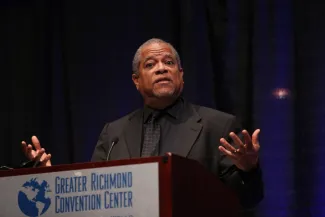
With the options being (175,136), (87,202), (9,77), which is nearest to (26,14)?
(9,77)

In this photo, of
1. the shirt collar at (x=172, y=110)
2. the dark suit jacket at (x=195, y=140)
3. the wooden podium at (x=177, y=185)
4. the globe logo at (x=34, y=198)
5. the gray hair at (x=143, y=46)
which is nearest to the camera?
the wooden podium at (x=177, y=185)

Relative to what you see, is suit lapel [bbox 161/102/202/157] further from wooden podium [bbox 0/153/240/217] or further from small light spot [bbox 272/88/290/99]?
small light spot [bbox 272/88/290/99]

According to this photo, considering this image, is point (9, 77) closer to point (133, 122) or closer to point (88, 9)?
point (88, 9)

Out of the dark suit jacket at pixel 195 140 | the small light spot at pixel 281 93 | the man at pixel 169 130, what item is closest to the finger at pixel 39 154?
the man at pixel 169 130

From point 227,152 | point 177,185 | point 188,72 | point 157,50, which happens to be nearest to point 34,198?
point 177,185

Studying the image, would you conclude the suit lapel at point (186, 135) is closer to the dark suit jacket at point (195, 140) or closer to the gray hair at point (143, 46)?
the dark suit jacket at point (195, 140)

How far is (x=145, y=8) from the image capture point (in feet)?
12.1

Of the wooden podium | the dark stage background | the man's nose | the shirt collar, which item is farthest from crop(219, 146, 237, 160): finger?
the dark stage background

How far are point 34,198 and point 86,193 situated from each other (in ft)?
0.56

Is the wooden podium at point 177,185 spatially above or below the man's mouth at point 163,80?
below

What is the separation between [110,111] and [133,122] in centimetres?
106

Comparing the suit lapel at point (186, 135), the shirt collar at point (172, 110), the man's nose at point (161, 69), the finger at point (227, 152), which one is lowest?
the finger at point (227, 152)

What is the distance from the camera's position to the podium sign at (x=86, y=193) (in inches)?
62.4

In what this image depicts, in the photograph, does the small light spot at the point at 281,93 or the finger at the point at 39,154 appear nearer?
the finger at the point at 39,154
